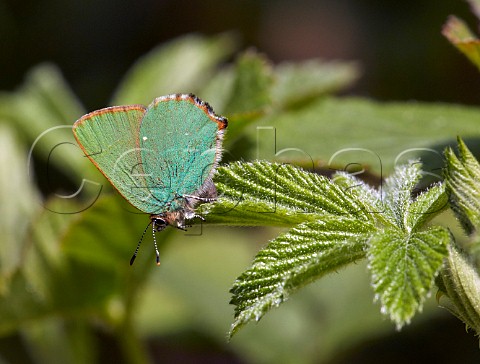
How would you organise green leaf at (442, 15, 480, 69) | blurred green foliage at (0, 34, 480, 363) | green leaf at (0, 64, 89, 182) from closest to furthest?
1. green leaf at (442, 15, 480, 69)
2. blurred green foliage at (0, 34, 480, 363)
3. green leaf at (0, 64, 89, 182)

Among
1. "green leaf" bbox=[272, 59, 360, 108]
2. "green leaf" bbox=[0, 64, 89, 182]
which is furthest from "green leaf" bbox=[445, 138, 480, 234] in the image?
"green leaf" bbox=[0, 64, 89, 182]

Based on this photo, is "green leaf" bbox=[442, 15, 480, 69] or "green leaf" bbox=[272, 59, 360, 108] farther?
"green leaf" bbox=[272, 59, 360, 108]

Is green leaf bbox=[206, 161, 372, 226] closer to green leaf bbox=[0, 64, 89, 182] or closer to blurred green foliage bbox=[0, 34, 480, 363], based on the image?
blurred green foliage bbox=[0, 34, 480, 363]

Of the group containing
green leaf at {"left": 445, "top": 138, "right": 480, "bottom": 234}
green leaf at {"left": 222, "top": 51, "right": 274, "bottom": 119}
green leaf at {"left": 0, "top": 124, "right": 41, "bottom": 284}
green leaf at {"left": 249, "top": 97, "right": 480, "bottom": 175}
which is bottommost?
green leaf at {"left": 0, "top": 124, "right": 41, "bottom": 284}

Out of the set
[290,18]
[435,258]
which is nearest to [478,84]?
[290,18]

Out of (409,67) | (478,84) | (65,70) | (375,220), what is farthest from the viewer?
(65,70)

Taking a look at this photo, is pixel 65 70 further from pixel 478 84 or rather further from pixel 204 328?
pixel 478 84
